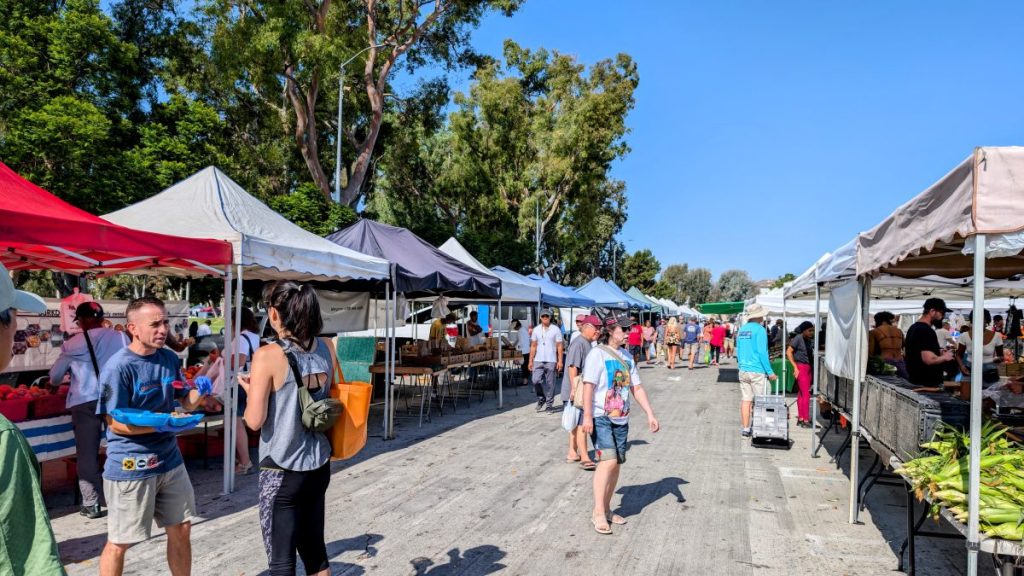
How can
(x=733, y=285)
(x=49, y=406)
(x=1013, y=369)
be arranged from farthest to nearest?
(x=733, y=285)
(x=1013, y=369)
(x=49, y=406)

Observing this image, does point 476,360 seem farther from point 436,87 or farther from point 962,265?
point 436,87

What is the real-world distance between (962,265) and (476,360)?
30.0 feet

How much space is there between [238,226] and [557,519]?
15.3 feet

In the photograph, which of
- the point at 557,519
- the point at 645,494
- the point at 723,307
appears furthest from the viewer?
the point at 723,307

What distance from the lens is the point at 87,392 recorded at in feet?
19.0

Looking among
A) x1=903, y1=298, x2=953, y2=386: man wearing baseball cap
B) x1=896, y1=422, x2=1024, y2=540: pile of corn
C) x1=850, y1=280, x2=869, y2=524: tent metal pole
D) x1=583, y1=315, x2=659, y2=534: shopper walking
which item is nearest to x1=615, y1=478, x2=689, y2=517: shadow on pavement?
x1=583, y1=315, x2=659, y2=534: shopper walking

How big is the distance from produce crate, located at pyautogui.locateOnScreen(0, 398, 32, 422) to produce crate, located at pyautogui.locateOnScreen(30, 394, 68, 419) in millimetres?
68

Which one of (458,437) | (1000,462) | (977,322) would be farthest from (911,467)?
(458,437)

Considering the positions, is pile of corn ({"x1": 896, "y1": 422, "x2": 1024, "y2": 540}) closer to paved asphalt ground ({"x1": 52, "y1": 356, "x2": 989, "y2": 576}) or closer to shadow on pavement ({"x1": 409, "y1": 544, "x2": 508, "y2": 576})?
paved asphalt ground ({"x1": 52, "y1": 356, "x2": 989, "y2": 576})

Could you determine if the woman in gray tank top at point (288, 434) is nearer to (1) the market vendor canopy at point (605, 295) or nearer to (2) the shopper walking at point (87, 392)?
(2) the shopper walking at point (87, 392)

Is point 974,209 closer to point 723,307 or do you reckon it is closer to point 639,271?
point 723,307

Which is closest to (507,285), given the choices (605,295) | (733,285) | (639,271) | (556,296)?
(556,296)

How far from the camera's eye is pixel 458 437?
9.78 m

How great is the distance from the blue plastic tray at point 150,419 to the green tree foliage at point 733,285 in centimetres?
10087
